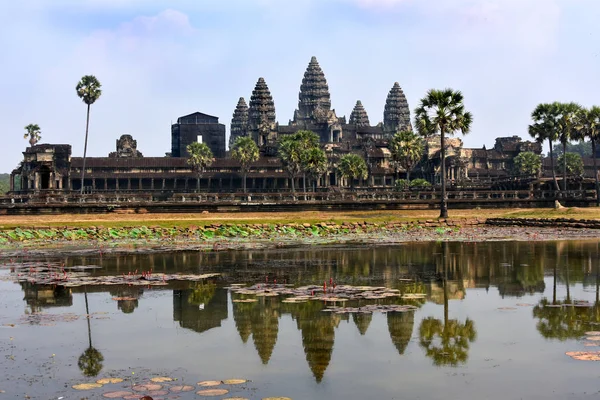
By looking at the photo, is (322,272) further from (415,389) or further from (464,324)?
(415,389)

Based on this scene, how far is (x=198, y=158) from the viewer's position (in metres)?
157

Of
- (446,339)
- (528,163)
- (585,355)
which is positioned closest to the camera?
(585,355)

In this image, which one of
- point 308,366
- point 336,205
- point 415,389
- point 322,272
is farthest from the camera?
point 336,205

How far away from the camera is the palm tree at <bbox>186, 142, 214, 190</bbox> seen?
157125 millimetres

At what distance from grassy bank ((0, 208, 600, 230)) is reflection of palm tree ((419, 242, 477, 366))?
1767 inches

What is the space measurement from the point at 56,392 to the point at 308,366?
4.65 m

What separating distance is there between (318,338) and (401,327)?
219 cm

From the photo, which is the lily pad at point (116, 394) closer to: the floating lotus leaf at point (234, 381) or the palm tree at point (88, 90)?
the floating lotus leaf at point (234, 381)

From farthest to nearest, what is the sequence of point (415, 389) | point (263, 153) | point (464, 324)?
point (263, 153) → point (464, 324) → point (415, 389)

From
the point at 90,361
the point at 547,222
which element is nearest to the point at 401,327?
the point at 90,361

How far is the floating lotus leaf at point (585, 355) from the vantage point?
16.7 metres

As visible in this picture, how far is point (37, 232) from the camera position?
57.1 metres

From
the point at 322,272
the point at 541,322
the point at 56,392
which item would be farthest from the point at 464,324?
the point at 322,272

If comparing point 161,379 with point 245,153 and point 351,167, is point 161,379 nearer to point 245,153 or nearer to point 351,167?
point 351,167
